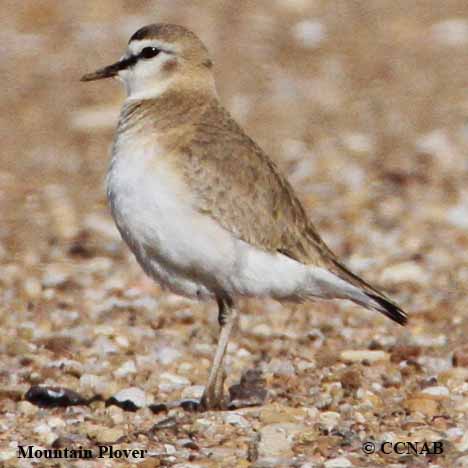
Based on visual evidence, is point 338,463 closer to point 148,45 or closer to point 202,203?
point 202,203

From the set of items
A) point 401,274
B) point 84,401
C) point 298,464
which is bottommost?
point 298,464

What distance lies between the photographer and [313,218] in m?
10.3

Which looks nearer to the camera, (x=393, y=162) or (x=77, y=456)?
(x=77, y=456)

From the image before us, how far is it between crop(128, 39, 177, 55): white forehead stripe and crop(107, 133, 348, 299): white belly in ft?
2.08

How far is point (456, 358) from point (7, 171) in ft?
16.9

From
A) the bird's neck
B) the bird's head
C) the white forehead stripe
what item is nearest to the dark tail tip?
the bird's neck

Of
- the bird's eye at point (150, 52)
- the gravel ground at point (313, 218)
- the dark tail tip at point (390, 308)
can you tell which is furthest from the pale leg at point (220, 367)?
the bird's eye at point (150, 52)

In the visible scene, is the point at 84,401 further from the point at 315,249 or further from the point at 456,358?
the point at 456,358

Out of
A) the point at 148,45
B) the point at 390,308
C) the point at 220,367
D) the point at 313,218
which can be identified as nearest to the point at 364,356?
the point at 390,308

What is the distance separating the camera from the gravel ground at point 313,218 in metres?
6.38

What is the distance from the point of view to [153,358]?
7.67m

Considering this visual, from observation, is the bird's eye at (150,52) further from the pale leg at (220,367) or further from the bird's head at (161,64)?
the pale leg at (220,367)

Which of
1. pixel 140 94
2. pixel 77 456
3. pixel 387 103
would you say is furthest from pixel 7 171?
pixel 77 456

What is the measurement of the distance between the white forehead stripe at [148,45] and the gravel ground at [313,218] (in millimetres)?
1759
